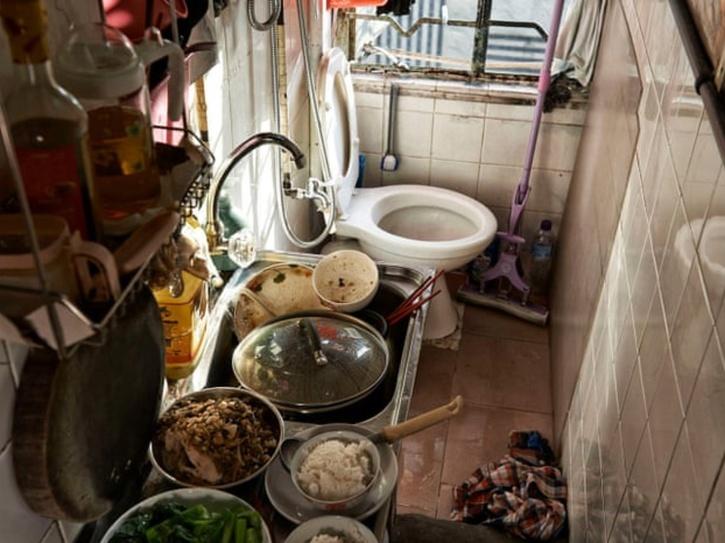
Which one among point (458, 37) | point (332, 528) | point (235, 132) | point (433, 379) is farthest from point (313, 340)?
point (458, 37)

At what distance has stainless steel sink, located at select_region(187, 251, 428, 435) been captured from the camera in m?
1.51

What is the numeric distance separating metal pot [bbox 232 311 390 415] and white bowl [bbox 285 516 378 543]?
0.27 meters

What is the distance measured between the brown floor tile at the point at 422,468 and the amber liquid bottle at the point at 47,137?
165 cm

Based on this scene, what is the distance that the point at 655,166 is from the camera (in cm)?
158

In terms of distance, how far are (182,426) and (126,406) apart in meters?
0.17

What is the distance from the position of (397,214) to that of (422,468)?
1068 millimetres

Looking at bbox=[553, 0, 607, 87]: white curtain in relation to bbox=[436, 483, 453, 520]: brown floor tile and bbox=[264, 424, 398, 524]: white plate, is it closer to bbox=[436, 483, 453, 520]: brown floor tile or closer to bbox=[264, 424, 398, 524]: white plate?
bbox=[436, 483, 453, 520]: brown floor tile

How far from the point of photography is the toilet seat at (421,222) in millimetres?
2693

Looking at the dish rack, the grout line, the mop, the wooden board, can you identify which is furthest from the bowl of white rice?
the mop

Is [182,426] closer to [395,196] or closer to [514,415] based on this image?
[514,415]

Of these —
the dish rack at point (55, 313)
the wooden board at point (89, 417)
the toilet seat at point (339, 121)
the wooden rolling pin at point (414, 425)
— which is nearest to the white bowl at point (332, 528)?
the wooden rolling pin at point (414, 425)

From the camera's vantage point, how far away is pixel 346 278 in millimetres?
1851

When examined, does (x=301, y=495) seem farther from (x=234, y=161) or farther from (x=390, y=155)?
(x=390, y=155)

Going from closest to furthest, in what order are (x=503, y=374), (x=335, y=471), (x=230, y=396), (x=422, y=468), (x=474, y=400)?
(x=335, y=471), (x=230, y=396), (x=422, y=468), (x=474, y=400), (x=503, y=374)
